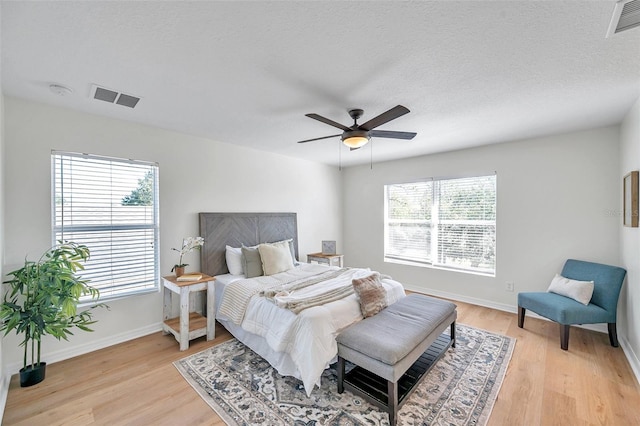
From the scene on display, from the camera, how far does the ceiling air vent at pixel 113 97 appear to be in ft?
7.53

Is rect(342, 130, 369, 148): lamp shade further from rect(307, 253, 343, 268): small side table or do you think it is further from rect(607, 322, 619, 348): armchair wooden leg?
rect(607, 322, 619, 348): armchair wooden leg

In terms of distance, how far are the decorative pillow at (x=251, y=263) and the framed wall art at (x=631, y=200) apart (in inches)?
156

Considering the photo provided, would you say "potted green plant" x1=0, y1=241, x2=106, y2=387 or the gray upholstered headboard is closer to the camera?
"potted green plant" x1=0, y1=241, x2=106, y2=387

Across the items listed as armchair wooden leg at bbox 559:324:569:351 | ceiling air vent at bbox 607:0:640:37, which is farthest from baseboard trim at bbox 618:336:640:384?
ceiling air vent at bbox 607:0:640:37

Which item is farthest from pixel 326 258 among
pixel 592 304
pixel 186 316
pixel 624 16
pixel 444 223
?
pixel 624 16

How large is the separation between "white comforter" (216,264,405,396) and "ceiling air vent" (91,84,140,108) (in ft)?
7.42

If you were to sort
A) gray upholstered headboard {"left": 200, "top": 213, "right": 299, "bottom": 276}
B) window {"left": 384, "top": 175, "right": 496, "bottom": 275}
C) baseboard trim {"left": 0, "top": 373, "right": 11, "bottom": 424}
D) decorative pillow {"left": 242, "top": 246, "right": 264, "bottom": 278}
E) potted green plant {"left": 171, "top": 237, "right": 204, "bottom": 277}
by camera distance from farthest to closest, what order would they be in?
window {"left": 384, "top": 175, "right": 496, "bottom": 275}
gray upholstered headboard {"left": 200, "top": 213, "right": 299, "bottom": 276}
decorative pillow {"left": 242, "top": 246, "right": 264, "bottom": 278}
potted green plant {"left": 171, "top": 237, "right": 204, "bottom": 277}
baseboard trim {"left": 0, "top": 373, "right": 11, "bottom": 424}

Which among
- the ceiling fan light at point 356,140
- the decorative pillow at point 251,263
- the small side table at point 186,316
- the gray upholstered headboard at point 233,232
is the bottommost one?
the small side table at point 186,316

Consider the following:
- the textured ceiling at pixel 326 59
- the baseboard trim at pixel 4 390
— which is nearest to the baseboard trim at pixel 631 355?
the textured ceiling at pixel 326 59

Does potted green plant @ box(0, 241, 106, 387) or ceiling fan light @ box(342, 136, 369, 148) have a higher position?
ceiling fan light @ box(342, 136, 369, 148)

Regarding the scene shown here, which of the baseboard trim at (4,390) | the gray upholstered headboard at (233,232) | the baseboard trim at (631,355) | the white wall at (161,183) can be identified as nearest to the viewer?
the baseboard trim at (4,390)

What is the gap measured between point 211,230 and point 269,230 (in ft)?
3.23

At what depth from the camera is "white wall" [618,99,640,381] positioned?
2449 millimetres

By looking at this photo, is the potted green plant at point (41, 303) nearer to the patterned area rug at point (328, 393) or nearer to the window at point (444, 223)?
the patterned area rug at point (328, 393)
